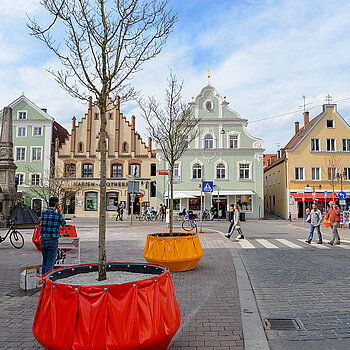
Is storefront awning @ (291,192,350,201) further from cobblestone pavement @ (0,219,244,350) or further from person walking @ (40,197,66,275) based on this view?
person walking @ (40,197,66,275)

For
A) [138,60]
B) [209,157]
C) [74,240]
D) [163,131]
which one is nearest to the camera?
[138,60]

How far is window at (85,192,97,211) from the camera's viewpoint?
44438mm

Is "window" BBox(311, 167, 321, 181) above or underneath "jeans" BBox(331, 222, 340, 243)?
above

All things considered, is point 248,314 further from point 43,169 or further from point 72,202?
point 43,169

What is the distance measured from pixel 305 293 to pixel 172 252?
309 centimetres

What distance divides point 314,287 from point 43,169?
142 feet

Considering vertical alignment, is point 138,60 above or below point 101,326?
above

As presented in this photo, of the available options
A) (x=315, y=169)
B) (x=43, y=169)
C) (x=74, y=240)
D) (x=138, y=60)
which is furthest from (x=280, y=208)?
(x=138, y=60)

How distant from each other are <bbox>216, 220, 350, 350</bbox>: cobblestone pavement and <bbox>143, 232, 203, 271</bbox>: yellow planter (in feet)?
4.94

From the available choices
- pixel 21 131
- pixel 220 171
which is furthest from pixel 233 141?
pixel 21 131

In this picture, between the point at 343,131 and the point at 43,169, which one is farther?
the point at 43,169

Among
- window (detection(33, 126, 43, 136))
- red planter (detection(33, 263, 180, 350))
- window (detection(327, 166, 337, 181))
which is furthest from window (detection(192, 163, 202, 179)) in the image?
red planter (detection(33, 263, 180, 350))

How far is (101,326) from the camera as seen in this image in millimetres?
3357

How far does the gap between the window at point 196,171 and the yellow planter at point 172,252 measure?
109 feet
